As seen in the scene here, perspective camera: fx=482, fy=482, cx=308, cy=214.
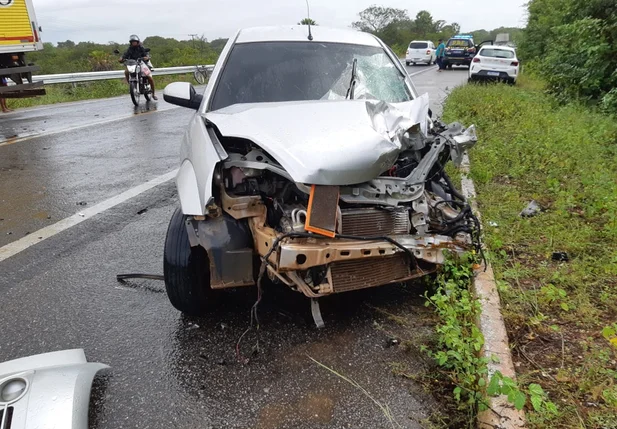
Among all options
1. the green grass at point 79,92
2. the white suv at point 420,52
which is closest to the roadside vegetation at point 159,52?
the green grass at point 79,92

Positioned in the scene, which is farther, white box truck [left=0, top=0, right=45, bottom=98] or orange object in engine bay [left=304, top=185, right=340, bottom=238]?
white box truck [left=0, top=0, right=45, bottom=98]

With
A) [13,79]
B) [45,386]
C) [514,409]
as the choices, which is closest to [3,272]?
[45,386]

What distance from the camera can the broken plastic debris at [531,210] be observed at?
441 centimetres

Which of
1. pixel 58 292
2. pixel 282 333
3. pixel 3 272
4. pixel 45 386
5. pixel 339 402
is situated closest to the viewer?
pixel 45 386

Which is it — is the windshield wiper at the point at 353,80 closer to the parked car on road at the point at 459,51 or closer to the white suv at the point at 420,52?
the parked car on road at the point at 459,51

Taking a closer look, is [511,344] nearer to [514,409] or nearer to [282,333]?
[514,409]

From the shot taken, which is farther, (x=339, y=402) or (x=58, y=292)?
(x=58, y=292)

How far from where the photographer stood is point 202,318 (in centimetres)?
296

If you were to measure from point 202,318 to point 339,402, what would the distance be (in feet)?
3.51

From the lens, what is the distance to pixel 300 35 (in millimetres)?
4266

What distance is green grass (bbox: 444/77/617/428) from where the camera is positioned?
2314 millimetres

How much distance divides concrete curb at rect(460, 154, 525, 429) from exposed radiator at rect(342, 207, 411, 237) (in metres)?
0.69

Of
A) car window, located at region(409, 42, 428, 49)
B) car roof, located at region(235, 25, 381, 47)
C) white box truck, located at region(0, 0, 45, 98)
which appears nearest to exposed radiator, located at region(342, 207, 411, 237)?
car roof, located at region(235, 25, 381, 47)

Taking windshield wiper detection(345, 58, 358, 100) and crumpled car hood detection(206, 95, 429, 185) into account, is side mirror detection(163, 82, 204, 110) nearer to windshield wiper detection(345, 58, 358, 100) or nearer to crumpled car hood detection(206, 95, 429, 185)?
crumpled car hood detection(206, 95, 429, 185)
